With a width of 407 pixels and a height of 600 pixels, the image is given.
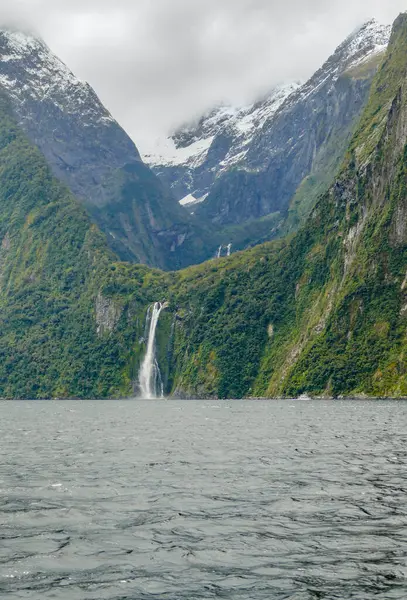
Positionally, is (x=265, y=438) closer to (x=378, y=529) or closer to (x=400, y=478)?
(x=400, y=478)

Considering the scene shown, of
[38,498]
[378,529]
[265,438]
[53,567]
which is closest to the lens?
[53,567]

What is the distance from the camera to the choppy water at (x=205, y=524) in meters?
27.2

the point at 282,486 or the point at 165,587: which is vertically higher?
the point at 282,486

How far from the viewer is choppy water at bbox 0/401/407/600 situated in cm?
2717

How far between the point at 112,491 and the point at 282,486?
10.4 meters

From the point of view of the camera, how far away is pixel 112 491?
4681 centimetres

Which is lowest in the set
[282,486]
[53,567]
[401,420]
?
[53,567]

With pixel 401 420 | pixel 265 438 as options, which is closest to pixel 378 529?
pixel 265 438

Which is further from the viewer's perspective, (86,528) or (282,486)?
(282,486)

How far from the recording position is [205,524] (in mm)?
36844

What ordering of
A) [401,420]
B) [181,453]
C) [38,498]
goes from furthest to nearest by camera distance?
[401,420] < [181,453] < [38,498]

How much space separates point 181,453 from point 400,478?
24.1m

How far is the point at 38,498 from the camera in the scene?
4453 cm

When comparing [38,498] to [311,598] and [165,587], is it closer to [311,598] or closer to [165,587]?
[165,587]
